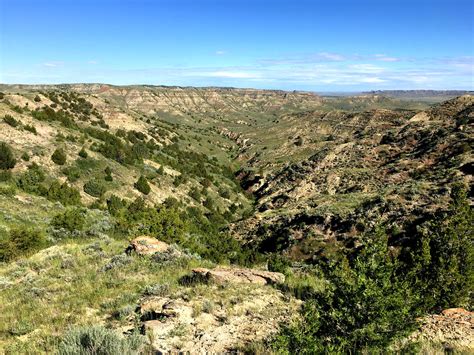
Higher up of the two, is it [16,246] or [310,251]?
[16,246]

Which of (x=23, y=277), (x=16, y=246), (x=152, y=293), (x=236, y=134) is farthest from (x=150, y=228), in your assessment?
(x=236, y=134)

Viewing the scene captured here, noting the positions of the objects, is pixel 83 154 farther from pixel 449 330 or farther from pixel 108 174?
pixel 449 330

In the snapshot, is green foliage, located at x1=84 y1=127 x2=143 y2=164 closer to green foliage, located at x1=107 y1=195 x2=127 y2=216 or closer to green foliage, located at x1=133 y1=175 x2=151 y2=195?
green foliage, located at x1=133 y1=175 x2=151 y2=195

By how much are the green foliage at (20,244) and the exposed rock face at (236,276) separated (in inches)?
393

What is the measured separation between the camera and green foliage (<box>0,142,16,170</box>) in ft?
118

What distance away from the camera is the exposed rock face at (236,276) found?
12509 millimetres

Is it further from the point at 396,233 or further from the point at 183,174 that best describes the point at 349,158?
the point at 396,233

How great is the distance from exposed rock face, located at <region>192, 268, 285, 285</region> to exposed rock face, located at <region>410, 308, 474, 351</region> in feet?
17.8

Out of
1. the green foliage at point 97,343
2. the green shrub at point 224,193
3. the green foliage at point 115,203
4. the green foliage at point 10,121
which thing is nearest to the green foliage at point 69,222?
the green foliage at point 115,203

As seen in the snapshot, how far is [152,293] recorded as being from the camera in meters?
11.7

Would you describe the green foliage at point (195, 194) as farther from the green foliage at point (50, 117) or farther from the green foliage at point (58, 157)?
the green foliage at point (50, 117)

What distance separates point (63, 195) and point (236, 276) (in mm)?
27046

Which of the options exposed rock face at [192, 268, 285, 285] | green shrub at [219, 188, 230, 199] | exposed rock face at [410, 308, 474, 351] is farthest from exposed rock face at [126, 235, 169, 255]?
green shrub at [219, 188, 230, 199]

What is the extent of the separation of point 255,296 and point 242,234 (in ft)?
116
